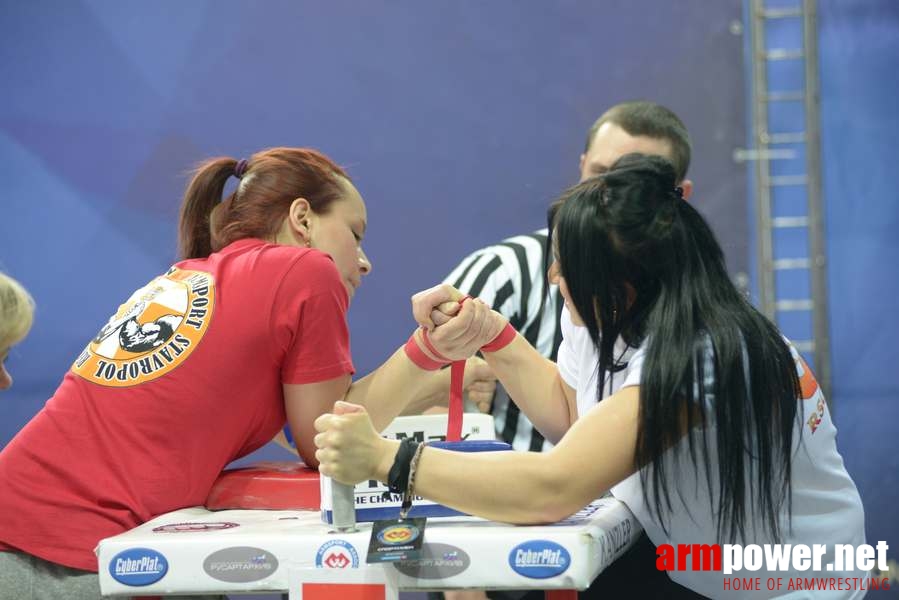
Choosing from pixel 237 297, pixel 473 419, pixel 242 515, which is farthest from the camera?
pixel 473 419

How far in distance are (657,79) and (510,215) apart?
0.72 metres

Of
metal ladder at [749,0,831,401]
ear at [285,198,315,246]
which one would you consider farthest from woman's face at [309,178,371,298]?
metal ladder at [749,0,831,401]

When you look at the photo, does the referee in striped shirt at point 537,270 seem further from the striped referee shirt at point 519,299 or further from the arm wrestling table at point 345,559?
the arm wrestling table at point 345,559

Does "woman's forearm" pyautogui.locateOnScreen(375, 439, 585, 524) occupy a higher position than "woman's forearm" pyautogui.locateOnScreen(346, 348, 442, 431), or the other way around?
"woman's forearm" pyautogui.locateOnScreen(346, 348, 442, 431)

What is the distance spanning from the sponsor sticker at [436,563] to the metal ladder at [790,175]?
2.52 metres

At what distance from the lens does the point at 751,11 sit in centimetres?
367

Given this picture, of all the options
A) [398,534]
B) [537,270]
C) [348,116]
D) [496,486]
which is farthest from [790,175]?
[398,534]

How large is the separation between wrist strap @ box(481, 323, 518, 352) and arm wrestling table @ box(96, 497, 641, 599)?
0.74 metres

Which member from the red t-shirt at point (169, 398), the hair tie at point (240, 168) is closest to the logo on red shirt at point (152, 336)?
the red t-shirt at point (169, 398)

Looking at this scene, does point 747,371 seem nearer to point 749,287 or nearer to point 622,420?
point 622,420

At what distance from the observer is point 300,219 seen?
2.01 m

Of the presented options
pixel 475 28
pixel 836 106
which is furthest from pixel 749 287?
pixel 475 28

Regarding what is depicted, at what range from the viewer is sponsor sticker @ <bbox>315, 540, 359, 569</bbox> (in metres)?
1.30

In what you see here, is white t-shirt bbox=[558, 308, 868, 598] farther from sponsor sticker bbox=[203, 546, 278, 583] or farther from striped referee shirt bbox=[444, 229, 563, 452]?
striped referee shirt bbox=[444, 229, 563, 452]
